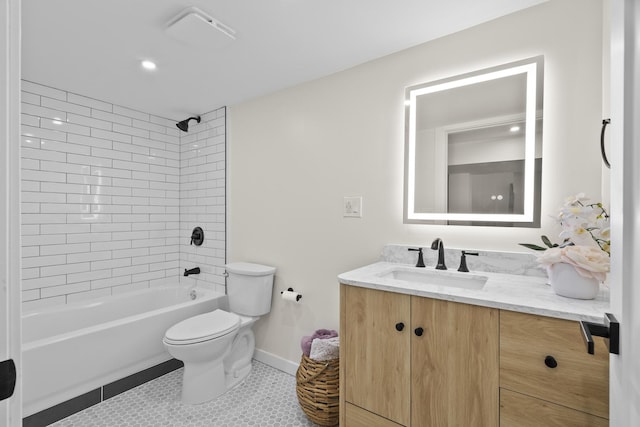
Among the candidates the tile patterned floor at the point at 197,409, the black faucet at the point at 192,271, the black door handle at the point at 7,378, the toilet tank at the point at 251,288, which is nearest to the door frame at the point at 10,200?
the black door handle at the point at 7,378

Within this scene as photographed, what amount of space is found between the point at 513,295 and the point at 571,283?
20cm

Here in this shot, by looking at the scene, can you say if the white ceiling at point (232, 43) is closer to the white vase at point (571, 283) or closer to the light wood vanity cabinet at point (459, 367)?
the white vase at point (571, 283)

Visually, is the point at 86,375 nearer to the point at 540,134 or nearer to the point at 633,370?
the point at 633,370

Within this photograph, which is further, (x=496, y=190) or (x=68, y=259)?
(x=68, y=259)

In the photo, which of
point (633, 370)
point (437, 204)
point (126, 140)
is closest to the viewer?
point (633, 370)

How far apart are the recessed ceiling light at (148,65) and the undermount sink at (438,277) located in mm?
2008

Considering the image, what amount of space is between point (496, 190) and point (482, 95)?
0.52 metres

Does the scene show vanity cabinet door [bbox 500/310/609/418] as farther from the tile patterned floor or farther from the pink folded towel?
the tile patterned floor

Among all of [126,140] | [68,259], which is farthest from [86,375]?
[126,140]

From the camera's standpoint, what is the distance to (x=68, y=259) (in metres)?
2.53

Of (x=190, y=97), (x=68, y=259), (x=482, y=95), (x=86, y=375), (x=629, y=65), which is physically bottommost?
(x=86, y=375)

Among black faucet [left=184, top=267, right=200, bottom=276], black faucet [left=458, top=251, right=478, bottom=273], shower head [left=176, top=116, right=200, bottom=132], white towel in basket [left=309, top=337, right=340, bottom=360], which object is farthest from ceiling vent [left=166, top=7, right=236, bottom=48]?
black faucet [left=184, top=267, right=200, bottom=276]

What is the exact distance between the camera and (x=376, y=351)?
143 cm

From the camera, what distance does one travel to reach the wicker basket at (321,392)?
1763 mm
